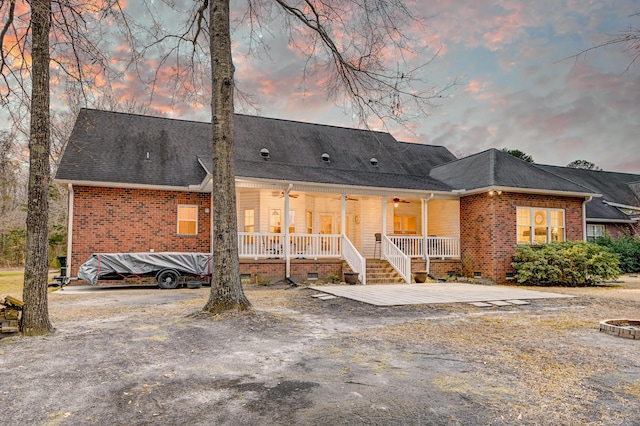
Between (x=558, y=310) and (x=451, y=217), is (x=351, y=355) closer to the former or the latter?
(x=558, y=310)

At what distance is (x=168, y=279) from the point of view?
14344 millimetres

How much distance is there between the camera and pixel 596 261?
15.3 metres

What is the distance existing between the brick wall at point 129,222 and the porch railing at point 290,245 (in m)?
2.37

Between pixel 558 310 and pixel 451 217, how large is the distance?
9.48 m

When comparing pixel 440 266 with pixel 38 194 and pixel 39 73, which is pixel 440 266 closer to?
pixel 38 194

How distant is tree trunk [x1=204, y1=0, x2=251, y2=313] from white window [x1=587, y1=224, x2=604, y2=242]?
73.3 ft

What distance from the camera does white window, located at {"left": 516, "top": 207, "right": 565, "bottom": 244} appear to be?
17172 mm

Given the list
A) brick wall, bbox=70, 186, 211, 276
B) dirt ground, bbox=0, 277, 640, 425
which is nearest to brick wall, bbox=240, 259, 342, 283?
brick wall, bbox=70, 186, 211, 276

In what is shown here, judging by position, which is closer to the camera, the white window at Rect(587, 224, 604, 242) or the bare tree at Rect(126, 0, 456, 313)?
the bare tree at Rect(126, 0, 456, 313)

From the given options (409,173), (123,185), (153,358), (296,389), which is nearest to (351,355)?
(296,389)

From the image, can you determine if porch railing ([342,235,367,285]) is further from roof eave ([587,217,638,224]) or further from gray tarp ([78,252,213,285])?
roof eave ([587,217,638,224])

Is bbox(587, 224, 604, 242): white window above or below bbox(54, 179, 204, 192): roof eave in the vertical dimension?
below

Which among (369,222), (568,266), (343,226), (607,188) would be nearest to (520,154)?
(607,188)

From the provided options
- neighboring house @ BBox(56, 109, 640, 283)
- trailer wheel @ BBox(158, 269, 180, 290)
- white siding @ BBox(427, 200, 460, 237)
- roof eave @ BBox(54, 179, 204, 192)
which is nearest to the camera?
trailer wheel @ BBox(158, 269, 180, 290)
